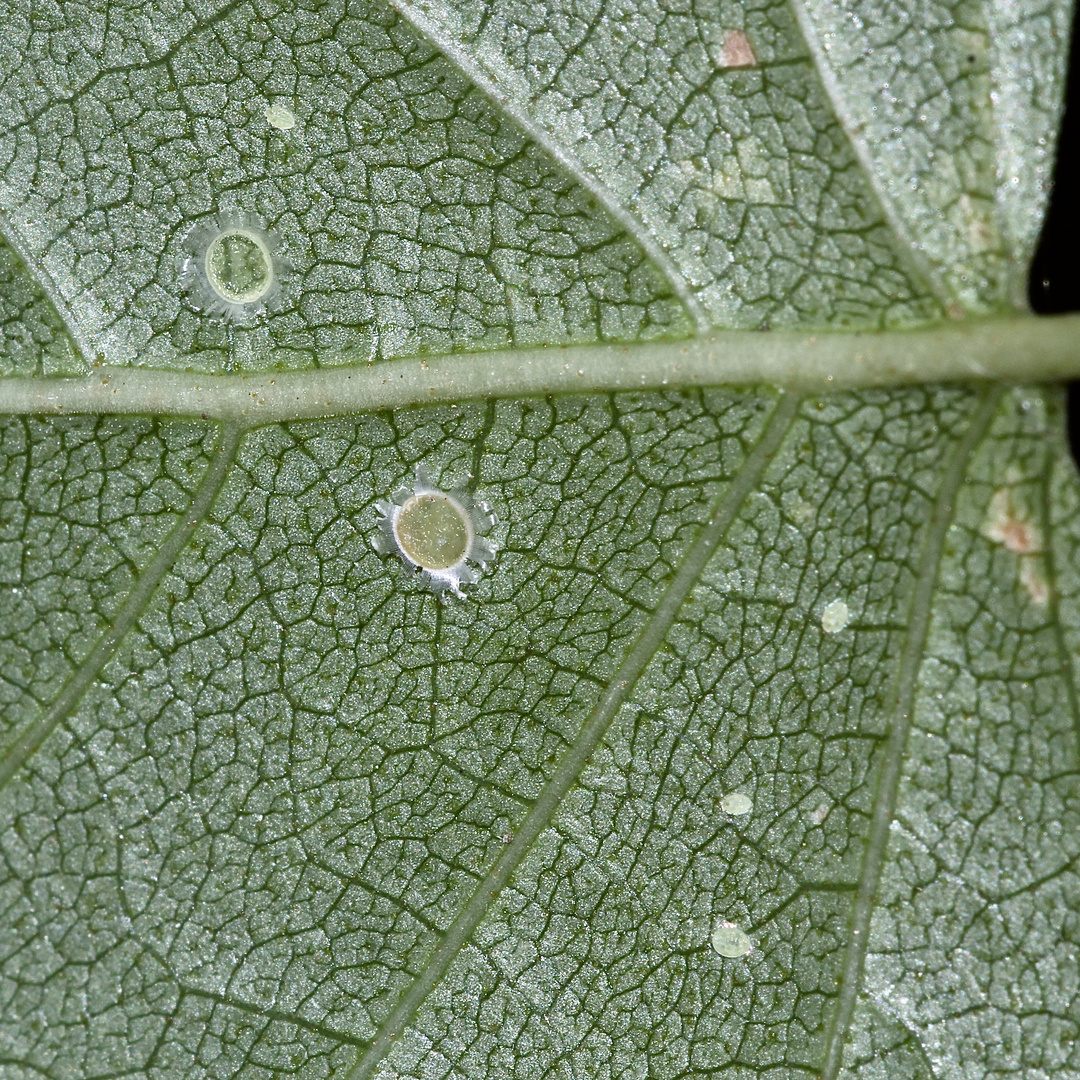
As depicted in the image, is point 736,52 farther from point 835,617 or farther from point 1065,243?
point 835,617

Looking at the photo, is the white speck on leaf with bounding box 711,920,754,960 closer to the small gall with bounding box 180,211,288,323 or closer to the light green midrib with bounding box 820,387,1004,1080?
the light green midrib with bounding box 820,387,1004,1080

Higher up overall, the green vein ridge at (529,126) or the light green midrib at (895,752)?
the green vein ridge at (529,126)

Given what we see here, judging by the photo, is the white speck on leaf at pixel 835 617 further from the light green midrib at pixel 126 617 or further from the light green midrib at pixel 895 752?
the light green midrib at pixel 126 617

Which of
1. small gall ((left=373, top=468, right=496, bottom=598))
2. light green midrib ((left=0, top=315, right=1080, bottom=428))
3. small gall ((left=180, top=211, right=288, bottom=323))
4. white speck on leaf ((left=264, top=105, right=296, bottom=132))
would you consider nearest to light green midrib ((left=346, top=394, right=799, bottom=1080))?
light green midrib ((left=0, top=315, right=1080, bottom=428))

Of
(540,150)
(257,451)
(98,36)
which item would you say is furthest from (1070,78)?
(98,36)

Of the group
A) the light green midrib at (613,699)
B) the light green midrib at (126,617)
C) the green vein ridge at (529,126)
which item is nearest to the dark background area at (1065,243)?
the light green midrib at (613,699)

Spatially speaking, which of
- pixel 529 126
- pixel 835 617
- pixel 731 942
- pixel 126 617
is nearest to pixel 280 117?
pixel 529 126
